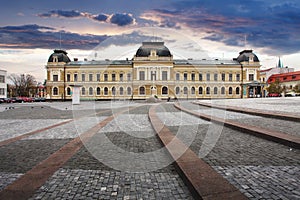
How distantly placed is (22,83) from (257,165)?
89.8 meters

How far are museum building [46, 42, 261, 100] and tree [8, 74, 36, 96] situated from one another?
14991 millimetres

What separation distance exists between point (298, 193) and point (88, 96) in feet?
227

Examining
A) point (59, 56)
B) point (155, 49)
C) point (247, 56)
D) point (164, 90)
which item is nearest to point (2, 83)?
point (59, 56)

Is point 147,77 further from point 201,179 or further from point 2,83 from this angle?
point 201,179

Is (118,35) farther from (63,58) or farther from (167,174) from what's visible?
(63,58)

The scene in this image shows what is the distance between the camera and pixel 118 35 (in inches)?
329

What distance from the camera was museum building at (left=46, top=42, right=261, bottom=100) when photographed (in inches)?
2657

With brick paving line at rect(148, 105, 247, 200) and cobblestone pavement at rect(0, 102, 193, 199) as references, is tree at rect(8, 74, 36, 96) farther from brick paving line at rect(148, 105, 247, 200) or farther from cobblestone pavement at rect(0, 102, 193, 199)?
brick paving line at rect(148, 105, 247, 200)

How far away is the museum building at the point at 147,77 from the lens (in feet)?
221

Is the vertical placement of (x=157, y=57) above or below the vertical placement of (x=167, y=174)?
above

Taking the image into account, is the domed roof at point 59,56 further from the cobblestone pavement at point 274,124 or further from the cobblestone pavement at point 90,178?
the cobblestone pavement at point 90,178

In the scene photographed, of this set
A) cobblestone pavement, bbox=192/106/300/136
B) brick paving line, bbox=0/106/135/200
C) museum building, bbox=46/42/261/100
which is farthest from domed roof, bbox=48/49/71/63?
brick paving line, bbox=0/106/135/200

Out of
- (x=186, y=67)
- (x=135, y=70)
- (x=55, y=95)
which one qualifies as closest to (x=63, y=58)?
(x=55, y=95)

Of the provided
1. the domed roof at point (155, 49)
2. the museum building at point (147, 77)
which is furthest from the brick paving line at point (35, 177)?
the domed roof at point (155, 49)
